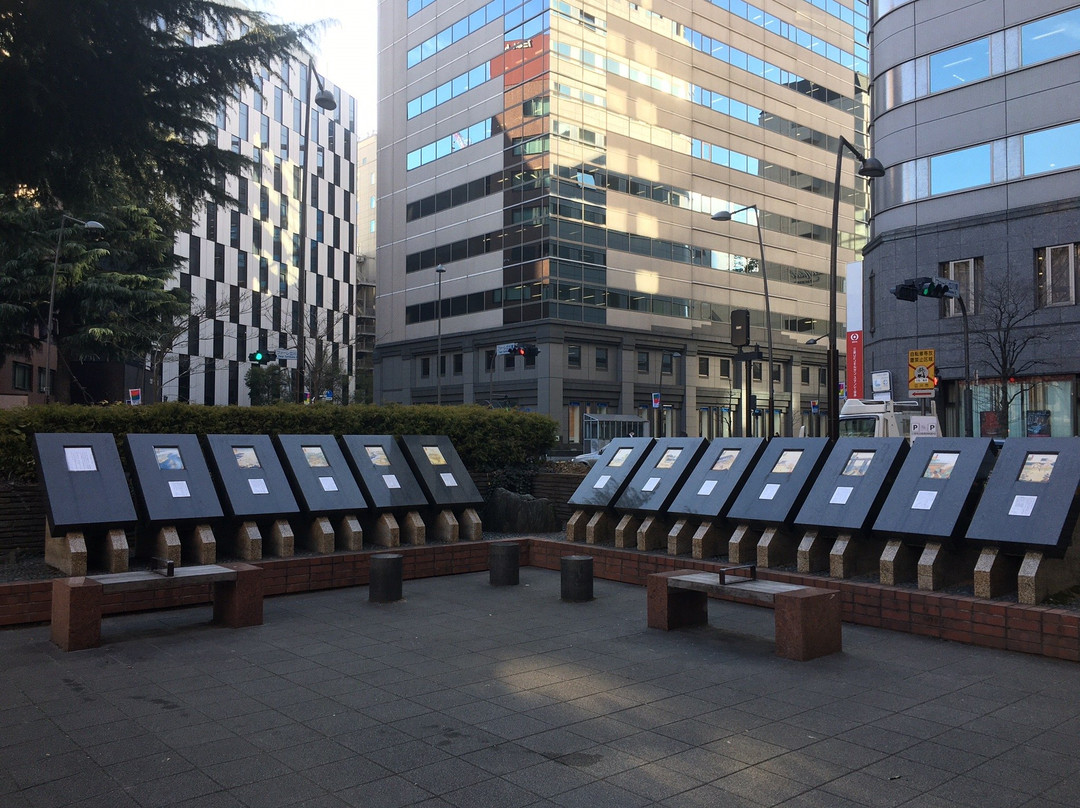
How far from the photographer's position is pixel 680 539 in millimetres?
11562

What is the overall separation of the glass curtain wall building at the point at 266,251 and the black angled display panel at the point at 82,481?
1698 inches

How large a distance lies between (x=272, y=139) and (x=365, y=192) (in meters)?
39.2

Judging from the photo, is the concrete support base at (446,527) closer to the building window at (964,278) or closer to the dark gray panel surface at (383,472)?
the dark gray panel surface at (383,472)

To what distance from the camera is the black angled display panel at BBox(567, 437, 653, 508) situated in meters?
12.9

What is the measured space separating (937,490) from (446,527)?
701 cm

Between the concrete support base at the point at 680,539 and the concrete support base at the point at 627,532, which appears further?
the concrete support base at the point at 627,532

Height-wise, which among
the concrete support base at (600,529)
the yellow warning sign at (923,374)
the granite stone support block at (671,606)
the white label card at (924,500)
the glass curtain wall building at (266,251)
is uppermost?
the glass curtain wall building at (266,251)

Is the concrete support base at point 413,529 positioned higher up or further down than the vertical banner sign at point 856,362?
further down

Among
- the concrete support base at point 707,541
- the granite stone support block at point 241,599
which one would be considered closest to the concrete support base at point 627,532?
the concrete support base at point 707,541

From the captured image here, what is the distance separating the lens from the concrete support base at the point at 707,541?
36.8ft

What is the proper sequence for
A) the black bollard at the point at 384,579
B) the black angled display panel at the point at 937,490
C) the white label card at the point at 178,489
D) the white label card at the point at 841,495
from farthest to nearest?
the white label card at the point at 178,489, the black bollard at the point at 384,579, the white label card at the point at 841,495, the black angled display panel at the point at 937,490

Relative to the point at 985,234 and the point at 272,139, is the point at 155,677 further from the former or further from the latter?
the point at 272,139

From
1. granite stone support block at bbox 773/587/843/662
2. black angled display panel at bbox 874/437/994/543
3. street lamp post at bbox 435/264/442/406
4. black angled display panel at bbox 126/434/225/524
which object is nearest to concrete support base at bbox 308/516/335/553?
black angled display panel at bbox 126/434/225/524

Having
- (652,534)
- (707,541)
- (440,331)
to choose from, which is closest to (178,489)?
(652,534)
